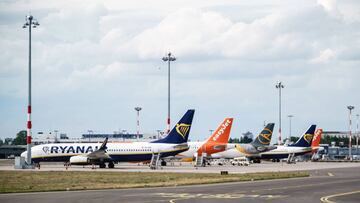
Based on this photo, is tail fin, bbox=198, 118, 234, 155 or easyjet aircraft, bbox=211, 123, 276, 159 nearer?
tail fin, bbox=198, 118, 234, 155

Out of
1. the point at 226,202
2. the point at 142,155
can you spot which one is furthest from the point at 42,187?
the point at 142,155

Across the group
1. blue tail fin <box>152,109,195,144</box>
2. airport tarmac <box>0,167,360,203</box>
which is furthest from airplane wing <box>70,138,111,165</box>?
airport tarmac <box>0,167,360,203</box>

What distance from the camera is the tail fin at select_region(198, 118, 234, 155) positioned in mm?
109000

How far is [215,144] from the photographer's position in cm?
10950

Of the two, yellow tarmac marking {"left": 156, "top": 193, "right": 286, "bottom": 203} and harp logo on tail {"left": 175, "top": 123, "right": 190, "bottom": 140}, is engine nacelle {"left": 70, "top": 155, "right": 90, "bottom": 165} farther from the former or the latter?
yellow tarmac marking {"left": 156, "top": 193, "right": 286, "bottom": 203}

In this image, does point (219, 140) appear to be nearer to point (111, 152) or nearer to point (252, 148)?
point (252, 148)

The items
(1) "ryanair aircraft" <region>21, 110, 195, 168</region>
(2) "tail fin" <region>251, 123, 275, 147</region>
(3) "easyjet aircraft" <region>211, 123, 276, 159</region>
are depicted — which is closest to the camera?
(1) "ryanair aircraft" <region>21, 110, 195, 168</region>

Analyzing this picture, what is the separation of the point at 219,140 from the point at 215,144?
4.92 ft

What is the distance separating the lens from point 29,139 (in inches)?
3098

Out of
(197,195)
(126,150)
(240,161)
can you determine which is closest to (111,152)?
(126,150)

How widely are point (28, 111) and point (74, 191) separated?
33.7 meters

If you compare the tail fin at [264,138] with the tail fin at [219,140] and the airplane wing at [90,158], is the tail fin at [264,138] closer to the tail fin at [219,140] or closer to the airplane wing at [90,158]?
the tail fin at [219,140]

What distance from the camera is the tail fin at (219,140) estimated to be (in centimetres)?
10900

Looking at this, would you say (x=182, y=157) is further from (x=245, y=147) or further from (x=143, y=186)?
(x=143, y=186)
